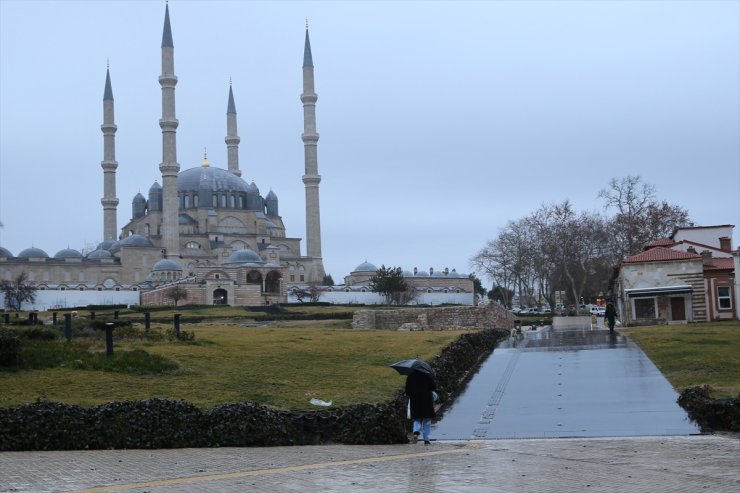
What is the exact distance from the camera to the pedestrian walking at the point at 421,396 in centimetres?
1151

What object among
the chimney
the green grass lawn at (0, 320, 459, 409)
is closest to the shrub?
the green grass lawn at (0, 320, 459, 409)

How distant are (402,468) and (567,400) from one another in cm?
617

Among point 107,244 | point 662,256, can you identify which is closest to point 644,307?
point 662,256

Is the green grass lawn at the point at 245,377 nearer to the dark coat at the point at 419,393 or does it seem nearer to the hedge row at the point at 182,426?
the hedge row at the point at 182,426

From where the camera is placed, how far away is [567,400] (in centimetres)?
1447

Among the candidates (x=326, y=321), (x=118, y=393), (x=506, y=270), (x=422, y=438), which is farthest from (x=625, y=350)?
(x=506, y=270)

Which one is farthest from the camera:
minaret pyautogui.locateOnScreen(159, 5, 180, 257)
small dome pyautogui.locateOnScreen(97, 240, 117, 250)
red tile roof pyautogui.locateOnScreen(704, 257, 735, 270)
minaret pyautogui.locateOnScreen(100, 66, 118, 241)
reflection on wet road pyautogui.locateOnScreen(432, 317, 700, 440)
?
small dome pyautogui.locateOnScreen(97, 240, 117, 250)

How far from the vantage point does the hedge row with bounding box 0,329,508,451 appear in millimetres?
9828

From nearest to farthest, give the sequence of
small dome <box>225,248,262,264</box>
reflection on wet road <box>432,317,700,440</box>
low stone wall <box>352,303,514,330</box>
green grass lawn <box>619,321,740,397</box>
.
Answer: reflection on wet road <box>432,317,700,440</box>, green grass lawn <box>619,321,740,397</box>, low stone wall <box>352,303,514,330</box>, small dome <box>225,248,262,264</box>

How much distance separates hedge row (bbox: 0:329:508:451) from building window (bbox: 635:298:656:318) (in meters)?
26.8

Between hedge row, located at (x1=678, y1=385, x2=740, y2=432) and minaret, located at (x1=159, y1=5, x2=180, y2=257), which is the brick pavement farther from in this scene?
minaret, located at (x1=159, y1=5, x2=180, y2=257)

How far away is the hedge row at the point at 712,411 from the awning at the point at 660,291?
23.2 meters

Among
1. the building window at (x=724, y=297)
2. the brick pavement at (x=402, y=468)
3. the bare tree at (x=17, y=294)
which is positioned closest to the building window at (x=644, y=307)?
the building window at (x=724, y=297)

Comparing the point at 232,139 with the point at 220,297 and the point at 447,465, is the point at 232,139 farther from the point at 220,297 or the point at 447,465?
the point at 447,465
